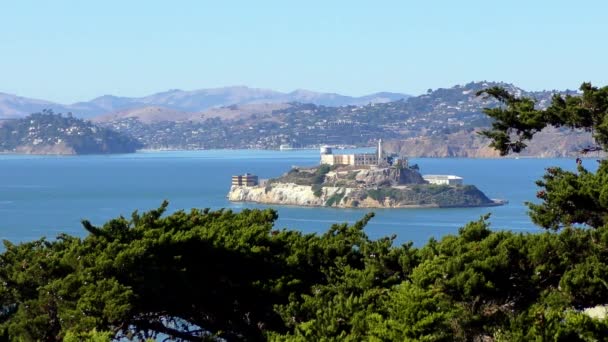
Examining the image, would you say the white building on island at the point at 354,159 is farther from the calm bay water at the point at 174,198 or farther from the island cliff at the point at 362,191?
the island cliff at the point at 362,191

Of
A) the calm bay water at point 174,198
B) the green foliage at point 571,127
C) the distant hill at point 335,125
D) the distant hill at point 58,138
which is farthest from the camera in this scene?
the distant hill at point 335,125

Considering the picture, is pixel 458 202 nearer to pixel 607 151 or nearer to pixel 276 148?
pixel 607 151

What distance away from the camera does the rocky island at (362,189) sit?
65688 mm

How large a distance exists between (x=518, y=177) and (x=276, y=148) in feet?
277

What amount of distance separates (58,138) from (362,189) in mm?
90091

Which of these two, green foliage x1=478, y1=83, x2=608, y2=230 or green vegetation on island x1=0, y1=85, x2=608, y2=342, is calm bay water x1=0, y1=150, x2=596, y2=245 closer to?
green vegetation on island x1=0, y1=85, x2=608, y2=342

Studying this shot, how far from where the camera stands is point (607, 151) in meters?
9.26

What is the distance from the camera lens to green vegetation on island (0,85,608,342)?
711 centimetres

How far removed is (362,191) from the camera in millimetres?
68125

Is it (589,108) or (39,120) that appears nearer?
(589,108)

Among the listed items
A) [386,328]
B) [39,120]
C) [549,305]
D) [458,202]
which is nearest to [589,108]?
[549,305]

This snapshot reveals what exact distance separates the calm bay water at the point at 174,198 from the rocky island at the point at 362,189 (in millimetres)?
1732

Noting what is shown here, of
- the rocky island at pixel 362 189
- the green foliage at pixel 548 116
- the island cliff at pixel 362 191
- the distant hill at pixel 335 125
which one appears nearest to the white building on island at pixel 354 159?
the rocky island at pixel 362 189

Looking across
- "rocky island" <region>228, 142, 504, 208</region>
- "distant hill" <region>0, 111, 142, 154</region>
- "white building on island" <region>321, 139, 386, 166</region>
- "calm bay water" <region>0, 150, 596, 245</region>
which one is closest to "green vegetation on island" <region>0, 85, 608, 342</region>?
"calm bay water" <region>0, 150, 596, 245</region>
